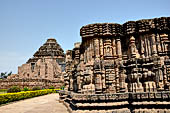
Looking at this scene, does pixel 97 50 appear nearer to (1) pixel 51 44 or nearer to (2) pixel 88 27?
(2) pixel 88 27

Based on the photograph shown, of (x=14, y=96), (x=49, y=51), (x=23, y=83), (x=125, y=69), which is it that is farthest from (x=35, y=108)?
(x=49, y=51)

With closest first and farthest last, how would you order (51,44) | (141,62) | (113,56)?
1. (141,62)
2. (113,56)
3. (51,44)

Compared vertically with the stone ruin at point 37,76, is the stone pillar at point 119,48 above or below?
above

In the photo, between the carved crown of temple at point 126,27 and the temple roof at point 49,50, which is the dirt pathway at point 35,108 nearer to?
the carved crown of temple at point 126,27

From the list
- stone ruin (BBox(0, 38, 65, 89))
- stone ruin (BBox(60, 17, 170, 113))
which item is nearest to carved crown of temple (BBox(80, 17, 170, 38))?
stone ruin (BBox(60, 17, 170, 113))

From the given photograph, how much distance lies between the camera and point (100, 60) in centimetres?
764

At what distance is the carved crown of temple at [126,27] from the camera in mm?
7883

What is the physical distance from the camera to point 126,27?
8.51 m

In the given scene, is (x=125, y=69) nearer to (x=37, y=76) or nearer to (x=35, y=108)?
(x=35, y=108)

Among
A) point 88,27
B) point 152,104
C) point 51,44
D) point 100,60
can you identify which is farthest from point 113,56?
point 51,44

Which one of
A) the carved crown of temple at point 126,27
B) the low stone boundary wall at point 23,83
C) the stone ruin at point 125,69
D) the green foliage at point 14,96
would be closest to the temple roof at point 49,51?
the low stone boundary wall at point 23,83

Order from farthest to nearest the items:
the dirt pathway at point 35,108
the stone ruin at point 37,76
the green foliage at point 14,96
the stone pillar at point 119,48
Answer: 1. the stone ruin at point 37,76
2. the green foliage at point 14,96
3. the dirt pathway at point 35,108
4. the stone pillar at point 119,48

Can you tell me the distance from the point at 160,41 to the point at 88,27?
12.9 ft

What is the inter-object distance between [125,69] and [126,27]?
2574 millimetres
